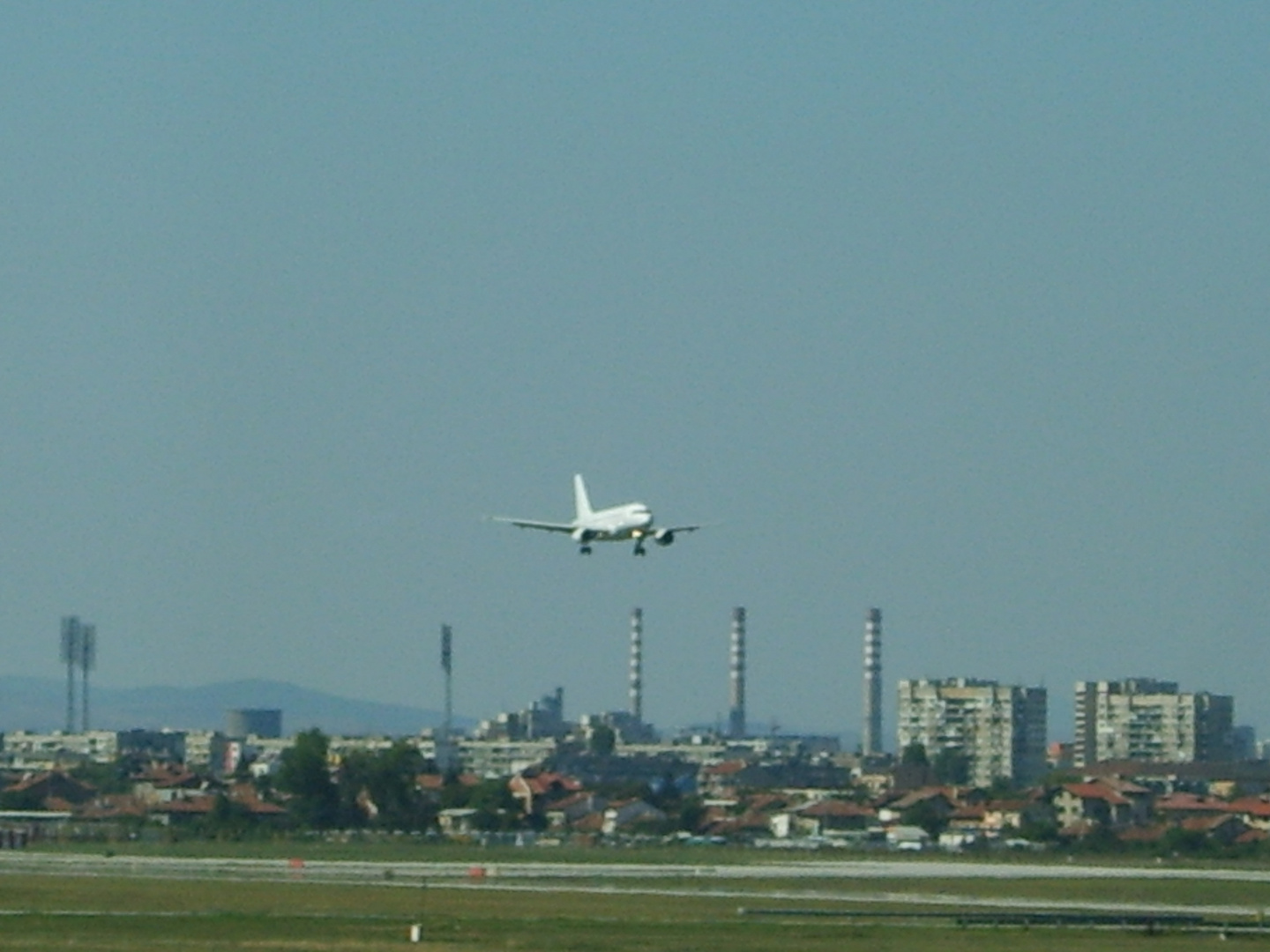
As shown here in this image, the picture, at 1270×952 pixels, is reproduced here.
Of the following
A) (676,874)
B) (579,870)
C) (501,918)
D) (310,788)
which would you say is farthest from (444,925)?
(310,788)

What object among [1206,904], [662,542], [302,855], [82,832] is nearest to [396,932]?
[1206,904]

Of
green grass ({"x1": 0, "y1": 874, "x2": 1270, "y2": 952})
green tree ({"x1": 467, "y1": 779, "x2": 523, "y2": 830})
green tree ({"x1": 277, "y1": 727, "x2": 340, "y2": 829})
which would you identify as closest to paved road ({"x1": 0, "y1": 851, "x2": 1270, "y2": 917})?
green grass ({"x1": 0, "y1": 874, "x2": 1270, "y2": 952})

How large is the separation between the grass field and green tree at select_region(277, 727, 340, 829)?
273ft

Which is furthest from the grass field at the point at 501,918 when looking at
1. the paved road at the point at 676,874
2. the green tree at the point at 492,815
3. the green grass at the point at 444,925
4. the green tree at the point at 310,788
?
the green tree at the point at 310,788

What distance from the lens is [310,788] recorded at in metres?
195

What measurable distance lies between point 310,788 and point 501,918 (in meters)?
111

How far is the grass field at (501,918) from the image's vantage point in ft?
244

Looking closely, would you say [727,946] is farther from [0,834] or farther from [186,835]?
[186,835]

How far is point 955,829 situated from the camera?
197000 millimetres

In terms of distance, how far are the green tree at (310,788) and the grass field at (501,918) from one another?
83106 millimetres

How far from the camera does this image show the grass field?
2928 inches

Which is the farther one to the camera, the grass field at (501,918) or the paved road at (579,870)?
the paved road at (579,870)

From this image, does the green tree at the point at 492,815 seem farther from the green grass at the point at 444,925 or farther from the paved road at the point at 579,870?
the green grass at the point at 444,925

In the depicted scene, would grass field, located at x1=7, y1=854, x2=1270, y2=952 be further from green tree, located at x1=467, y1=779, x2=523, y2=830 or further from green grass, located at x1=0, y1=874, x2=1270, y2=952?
green tree, located at x1=467, y1=779, x2=523, y2=830
